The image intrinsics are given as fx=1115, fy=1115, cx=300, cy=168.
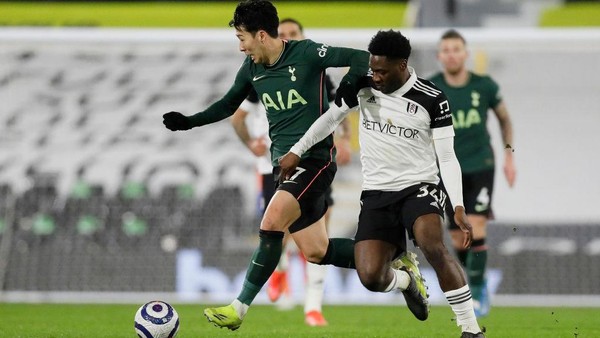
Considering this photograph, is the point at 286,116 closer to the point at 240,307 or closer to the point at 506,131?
the point at 240,307

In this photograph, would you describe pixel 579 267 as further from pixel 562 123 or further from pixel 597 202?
pixel 562 123

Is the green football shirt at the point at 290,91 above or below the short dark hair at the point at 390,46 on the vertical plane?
below

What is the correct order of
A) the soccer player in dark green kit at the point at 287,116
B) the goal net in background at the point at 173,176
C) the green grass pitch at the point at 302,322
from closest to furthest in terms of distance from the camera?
the soccer player in dark green kit at the point at 287,116, the green grass pitch at the point at 302,322, the goal net in background at the point at 173,176

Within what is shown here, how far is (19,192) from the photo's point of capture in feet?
44.6

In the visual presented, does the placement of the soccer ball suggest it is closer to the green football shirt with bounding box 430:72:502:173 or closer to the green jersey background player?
the green jersey background player

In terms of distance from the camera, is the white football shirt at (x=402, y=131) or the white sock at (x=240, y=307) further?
the white sock at (x=240, y=307)

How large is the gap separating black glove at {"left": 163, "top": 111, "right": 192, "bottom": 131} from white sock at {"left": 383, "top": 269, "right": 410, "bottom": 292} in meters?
1.62

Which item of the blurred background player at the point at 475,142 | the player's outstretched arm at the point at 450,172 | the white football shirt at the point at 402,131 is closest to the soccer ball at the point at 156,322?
the white football shirt at the point at 402,131

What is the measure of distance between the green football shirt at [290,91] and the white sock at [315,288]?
2016 millimetres

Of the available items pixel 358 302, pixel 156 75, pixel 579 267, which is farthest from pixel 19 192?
pixel 579 267

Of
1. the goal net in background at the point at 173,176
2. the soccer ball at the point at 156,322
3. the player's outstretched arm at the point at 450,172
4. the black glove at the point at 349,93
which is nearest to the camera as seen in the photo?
the player's outstretched arm at the point at 450,172

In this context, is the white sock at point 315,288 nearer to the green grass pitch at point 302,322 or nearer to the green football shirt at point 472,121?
the green grass pitch at point 302,322

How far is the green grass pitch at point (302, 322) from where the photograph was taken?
7758 mm

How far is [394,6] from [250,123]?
4695 mm
